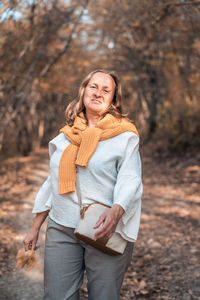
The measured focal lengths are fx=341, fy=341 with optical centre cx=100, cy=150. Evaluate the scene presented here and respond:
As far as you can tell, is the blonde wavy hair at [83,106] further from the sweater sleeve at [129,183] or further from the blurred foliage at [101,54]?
the blurred foliage at [101,54]

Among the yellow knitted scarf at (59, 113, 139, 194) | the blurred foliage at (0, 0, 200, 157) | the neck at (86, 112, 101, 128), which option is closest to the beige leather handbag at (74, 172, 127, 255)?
the yellow knitted scarf at (59, 113, 139, 194)

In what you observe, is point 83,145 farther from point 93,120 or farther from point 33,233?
point 33,233

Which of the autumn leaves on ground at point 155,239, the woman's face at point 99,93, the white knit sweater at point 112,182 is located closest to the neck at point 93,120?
the woman's face at point 99,93

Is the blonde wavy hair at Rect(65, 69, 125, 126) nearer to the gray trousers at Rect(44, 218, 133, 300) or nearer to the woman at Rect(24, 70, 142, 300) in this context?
the woman at Rect(24, 70, 142, 300)

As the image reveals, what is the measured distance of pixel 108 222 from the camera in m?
1.87

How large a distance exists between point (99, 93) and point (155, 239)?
365 centimetres

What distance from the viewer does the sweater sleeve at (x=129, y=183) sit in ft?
6.35

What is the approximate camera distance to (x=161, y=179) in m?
9.42

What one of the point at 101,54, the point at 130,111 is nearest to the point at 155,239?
the point at 130,111

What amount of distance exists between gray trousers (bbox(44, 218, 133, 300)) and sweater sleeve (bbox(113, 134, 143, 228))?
250 millimetres

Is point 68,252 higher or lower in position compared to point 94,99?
lower

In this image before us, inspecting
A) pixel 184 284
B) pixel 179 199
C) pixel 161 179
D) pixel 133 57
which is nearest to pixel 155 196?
pixel 179 199

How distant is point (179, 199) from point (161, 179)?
2.10 meters

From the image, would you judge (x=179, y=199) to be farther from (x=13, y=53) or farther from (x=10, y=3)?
(x=13, y=53)
